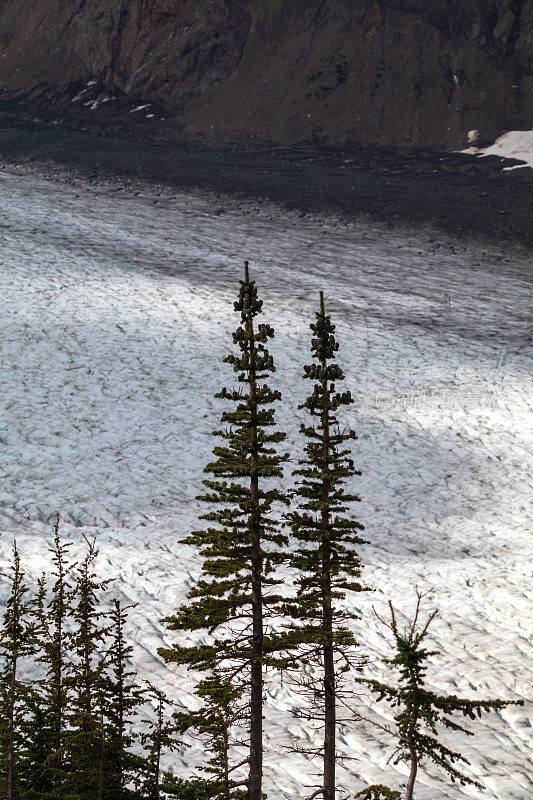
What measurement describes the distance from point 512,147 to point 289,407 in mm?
34240

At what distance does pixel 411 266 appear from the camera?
3712cm

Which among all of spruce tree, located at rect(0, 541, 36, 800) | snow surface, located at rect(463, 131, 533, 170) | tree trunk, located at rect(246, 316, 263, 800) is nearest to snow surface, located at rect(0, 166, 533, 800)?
tree trunk, located at rect(246, 316, 263, 800)

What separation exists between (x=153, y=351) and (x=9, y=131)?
112 ft

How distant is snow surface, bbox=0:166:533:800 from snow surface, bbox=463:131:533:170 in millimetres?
13244

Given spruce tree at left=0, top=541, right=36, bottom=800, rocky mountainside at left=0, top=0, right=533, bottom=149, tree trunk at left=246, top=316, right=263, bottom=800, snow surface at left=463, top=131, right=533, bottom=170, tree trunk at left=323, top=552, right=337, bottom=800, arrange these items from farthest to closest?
rocky mountainside at left=0, top=0, right=533, bottom=149, snow surface at left=463, top=131, right=533, bottom=170, tree trunk at left=323, top=552, right=337, bottom=800, tree trunk at left=246, top=316, right=263, bottom=800, spruce tree at left=0, top=541, right=36, bottom=800

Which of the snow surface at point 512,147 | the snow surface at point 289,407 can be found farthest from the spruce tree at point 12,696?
the snow surface at point 512,147

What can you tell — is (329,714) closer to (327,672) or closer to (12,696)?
(327,672)

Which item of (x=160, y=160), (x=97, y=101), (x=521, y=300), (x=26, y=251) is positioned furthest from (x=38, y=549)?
(x=97, y=101)

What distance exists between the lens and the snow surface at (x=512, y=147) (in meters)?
50.8

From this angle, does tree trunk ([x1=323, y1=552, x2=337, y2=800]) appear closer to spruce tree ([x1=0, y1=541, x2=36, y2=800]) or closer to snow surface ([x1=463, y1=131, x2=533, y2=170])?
spruce tree ([x1=0, y1=541, x2=36, y2=800])

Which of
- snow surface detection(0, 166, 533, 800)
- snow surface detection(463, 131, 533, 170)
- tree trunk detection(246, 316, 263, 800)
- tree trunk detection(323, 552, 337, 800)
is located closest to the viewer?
tree trunk detection(246, 316, 263, 800)

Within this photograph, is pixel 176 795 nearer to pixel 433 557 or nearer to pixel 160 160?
pixel 433 557

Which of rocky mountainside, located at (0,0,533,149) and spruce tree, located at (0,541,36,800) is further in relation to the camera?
rocky mountainside, located at (0,0,533,149)

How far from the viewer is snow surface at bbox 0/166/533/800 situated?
1484 centimetres
